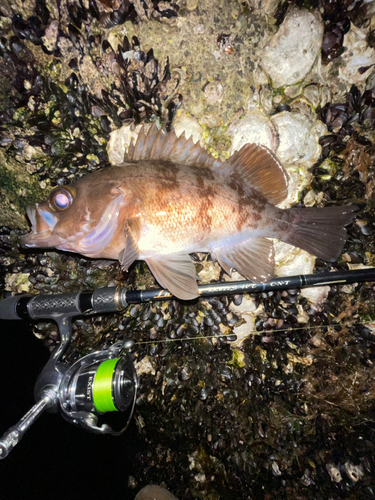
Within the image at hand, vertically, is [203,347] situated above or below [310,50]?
below

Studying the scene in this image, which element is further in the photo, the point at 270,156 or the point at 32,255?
the point at 32,255

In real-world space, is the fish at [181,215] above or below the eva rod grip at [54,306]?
above

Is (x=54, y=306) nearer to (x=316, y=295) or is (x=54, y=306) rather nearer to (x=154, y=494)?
(x=154, y=494)

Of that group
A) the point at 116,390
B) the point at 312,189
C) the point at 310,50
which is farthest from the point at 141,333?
the point at 310,50

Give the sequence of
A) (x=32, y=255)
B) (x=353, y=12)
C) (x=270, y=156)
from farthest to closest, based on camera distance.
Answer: (x=32, y=255)
(x=270, y=156)
(x=353, y=12)

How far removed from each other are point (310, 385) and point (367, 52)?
2688mm

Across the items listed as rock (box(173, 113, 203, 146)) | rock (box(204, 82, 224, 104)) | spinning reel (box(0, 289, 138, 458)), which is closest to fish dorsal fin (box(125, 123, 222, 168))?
rock (box(173, 113, 203, 146))

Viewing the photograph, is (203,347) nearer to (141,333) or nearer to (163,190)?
(141,333)

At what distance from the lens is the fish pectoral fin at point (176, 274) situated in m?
1.86

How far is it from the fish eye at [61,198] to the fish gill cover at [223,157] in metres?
0.51

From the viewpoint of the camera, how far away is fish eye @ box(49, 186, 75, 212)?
67.4 inches

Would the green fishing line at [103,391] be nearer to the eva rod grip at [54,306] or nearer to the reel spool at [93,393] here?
the reel spool at [93,393]

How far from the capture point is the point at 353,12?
1.80 meters

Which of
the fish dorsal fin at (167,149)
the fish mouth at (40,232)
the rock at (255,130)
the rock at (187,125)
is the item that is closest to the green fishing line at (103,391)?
the fish mouth at (40,232)
